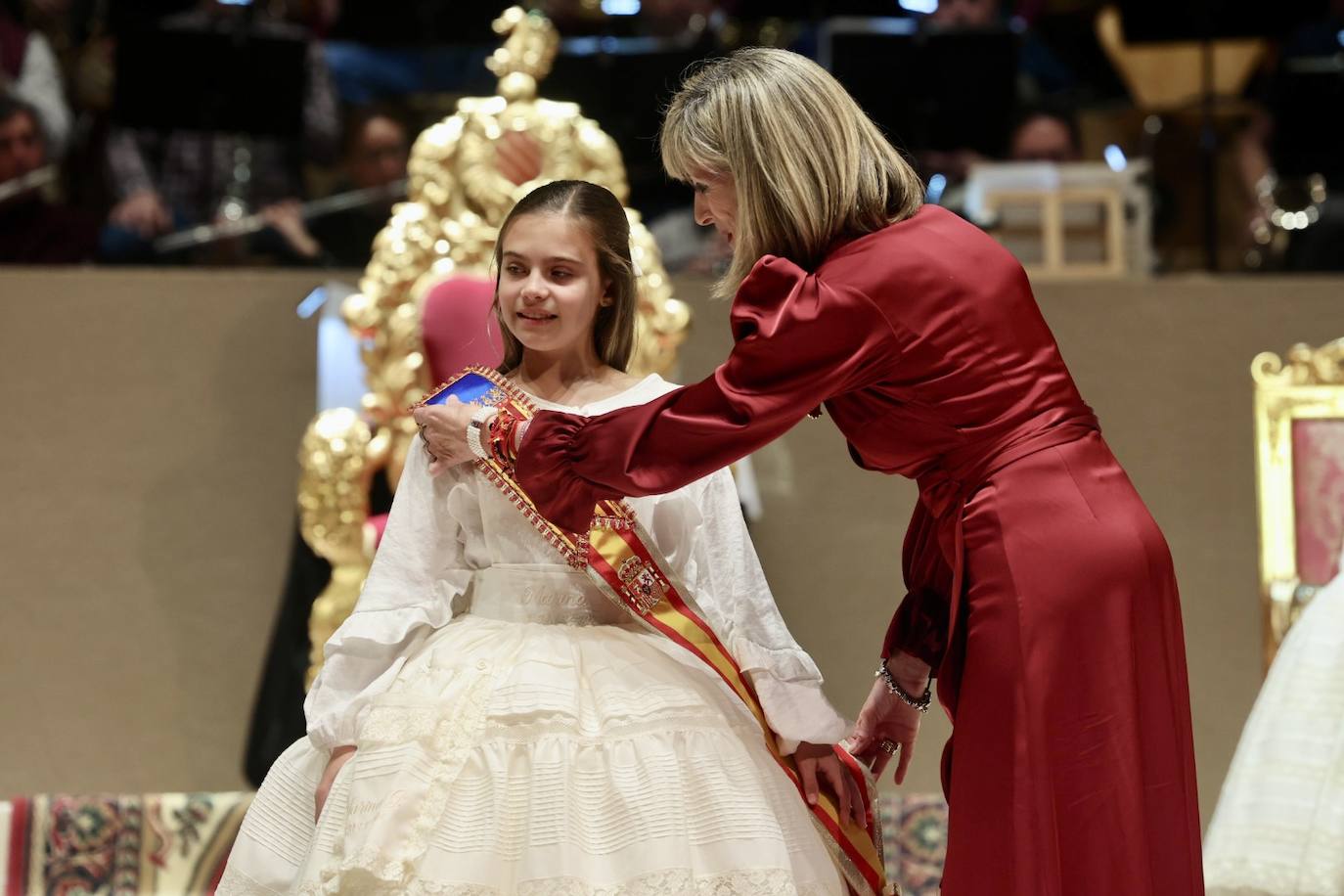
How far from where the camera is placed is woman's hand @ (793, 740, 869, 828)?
180 centimetres

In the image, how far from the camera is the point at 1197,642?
347 centimetres

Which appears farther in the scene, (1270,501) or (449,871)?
(1270,501)

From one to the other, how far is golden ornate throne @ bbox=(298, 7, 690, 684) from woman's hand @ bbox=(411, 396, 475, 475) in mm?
1056

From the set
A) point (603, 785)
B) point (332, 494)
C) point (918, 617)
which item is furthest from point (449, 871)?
point (332, 494)

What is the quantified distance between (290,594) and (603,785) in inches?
72.3

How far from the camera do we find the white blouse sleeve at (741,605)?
1.80 metres

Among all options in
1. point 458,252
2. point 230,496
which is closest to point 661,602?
point 458,252

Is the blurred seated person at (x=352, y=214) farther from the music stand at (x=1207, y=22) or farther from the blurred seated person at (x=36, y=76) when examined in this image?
the music stand at (x=1207, y=22)

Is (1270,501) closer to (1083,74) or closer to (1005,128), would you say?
(1005,128)

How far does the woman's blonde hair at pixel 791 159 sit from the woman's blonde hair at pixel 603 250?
20 centimetres

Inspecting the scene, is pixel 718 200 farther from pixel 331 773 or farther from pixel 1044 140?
pixel 1044 140

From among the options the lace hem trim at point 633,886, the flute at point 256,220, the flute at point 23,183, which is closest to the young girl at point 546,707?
the lace hem trim at point 633,886

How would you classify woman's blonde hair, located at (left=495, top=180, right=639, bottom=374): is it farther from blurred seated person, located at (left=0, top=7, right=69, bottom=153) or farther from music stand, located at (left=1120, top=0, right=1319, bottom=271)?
music stand, located at (left=1120, top=0, right=1319, bottom=271)

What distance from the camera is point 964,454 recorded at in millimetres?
1739
